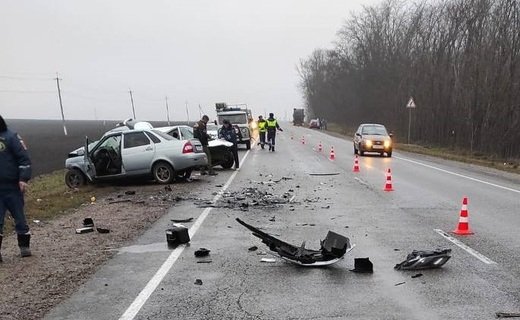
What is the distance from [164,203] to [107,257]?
4876 mm

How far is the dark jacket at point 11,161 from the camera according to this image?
Result: 22.1 ft

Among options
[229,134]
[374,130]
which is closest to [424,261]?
[229,134]

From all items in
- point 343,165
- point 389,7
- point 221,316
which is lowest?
point 343,165

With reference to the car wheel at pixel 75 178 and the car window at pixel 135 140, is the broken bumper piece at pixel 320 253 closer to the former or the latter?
the car window at pixel 135 140

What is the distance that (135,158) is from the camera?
50.2 feet

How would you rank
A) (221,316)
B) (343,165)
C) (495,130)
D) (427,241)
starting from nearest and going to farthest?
(221,316) < (427,241) < (343,165) < (495,130)

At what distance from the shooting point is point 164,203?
1190 cm

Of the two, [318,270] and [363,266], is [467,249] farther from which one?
[318,270]

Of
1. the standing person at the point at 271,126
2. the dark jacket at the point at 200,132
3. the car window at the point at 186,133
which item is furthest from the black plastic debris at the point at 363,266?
the standing person at the point at 271,126

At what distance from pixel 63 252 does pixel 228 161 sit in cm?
1273

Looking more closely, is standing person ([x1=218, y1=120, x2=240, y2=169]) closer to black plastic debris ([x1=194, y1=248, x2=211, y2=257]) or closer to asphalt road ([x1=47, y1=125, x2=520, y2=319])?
asphalt road ([x1=47, y1=125, x2=520, y2=319])

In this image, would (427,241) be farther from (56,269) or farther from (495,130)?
(495,130)

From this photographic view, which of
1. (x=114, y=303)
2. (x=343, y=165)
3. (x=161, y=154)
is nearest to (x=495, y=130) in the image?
(x=343, y=165)

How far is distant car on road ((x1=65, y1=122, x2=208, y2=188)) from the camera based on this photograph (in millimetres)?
15250
